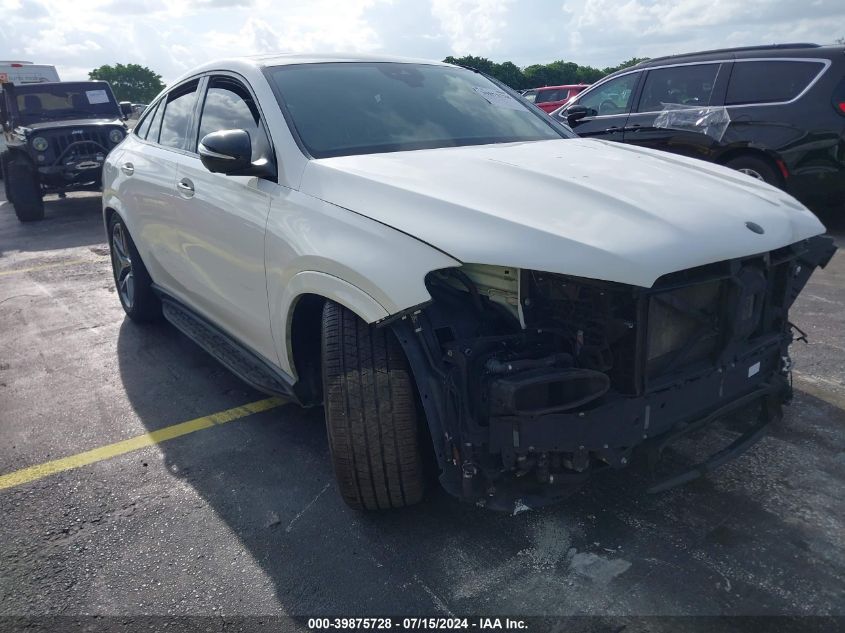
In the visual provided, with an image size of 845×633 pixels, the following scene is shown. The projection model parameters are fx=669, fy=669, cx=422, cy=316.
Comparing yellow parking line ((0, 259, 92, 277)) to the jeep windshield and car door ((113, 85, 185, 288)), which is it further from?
the jeep windshield

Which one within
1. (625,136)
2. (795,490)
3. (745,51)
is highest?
(745,51)

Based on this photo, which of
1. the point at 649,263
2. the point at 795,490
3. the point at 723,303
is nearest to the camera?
the point at 649,263

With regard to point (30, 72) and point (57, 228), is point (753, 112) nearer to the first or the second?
point (57, 228)

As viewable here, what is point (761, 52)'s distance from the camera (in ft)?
22.7

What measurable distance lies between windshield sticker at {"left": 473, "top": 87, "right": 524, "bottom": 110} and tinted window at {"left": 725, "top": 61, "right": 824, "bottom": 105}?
4.19 meters

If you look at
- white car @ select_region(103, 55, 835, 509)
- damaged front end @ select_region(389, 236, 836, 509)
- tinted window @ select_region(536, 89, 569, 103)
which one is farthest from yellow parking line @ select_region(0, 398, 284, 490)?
tinted window @ select_region(536, 89, 569, 103)

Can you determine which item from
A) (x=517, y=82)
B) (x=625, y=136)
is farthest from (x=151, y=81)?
(x=625, y=136)

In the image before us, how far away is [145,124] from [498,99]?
2.66 meters

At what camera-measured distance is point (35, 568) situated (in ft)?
8.19

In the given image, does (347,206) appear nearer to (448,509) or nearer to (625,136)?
(448,509)

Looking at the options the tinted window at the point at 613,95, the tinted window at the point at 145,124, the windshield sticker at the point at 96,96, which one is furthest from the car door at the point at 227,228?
the windshield sticker at the point at 96,96

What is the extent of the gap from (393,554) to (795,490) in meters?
1.63

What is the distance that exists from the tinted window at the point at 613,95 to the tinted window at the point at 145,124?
516cm

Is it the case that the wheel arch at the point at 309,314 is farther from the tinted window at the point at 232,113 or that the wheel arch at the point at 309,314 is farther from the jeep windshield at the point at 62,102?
the jeep windshield at the point at 62,102
